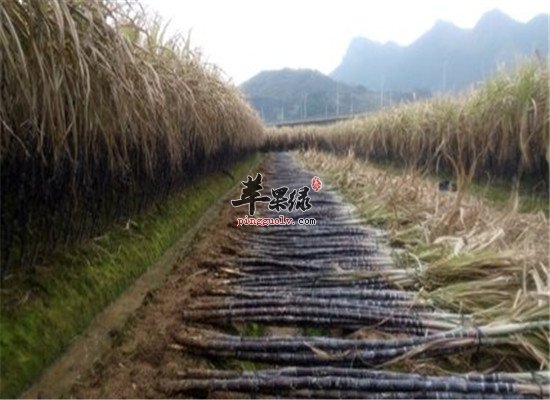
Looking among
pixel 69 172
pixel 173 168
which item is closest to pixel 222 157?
pixel 173 168

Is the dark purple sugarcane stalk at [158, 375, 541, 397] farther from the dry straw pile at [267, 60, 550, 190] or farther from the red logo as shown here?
the red logo

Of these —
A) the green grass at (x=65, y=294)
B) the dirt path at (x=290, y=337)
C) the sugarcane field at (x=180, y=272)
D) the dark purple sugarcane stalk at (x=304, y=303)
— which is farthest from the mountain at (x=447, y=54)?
the dark purple sugarcane stalk at (x=304, y=303)

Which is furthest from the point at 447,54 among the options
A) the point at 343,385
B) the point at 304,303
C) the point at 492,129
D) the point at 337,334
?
the point at 343,385

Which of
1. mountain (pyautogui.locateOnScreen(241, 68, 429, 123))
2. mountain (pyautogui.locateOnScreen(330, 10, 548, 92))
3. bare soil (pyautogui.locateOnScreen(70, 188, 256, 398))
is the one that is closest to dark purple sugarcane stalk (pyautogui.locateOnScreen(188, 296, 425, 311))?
bare soil (pyautogui.locateOnScreen(70, 188, 256, 398))

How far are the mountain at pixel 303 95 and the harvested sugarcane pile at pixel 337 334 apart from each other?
8176cm

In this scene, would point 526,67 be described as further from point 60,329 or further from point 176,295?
point 60,329

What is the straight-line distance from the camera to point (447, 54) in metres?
176

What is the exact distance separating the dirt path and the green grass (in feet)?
0.64

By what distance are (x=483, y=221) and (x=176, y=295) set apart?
6.65 feet

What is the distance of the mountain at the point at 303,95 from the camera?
3782 inches

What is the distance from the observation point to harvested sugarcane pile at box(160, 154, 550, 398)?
166 centimetres

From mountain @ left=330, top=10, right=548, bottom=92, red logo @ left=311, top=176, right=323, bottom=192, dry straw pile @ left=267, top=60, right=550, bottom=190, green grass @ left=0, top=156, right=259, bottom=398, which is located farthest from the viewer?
mountain @ left=330, top=10, right=548, bottom=92

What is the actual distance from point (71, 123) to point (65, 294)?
79 centimetres

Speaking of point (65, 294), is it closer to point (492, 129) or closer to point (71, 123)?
point (71, 123)
